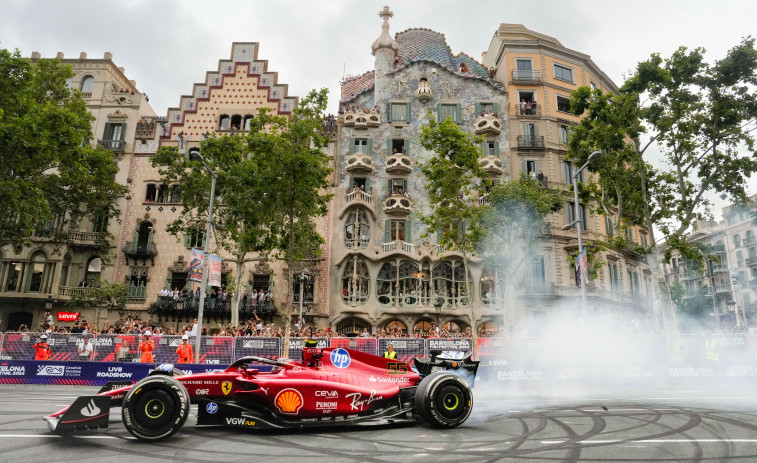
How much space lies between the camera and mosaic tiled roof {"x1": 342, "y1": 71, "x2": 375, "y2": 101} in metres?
43.3

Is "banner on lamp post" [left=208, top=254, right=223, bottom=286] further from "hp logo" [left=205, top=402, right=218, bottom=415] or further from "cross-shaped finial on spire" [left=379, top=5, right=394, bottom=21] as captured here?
"cross-shaped finial on spire" [left=379, top=5, right=394, bottom=21]

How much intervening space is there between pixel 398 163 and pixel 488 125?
25.7 ft

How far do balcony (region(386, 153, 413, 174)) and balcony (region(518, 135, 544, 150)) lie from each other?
358 inches

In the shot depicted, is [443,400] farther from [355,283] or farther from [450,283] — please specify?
[450,283]

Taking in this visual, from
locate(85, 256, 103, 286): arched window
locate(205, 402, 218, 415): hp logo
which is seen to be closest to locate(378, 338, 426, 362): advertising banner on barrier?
locate(205, 402, 218, 415): hp logo

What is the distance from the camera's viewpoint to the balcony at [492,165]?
36.9 meters

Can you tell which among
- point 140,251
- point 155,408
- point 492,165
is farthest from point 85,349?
point 492,165

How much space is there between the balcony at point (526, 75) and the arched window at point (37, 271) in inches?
1551

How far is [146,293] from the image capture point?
35.6 meters

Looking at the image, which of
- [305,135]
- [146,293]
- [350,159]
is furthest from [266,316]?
[305,135]

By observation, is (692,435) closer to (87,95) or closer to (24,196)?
(24,196)

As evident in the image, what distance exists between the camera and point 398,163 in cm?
3731

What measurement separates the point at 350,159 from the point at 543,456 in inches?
1289

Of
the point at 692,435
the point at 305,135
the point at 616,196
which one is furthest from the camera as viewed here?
the point at 616,196
